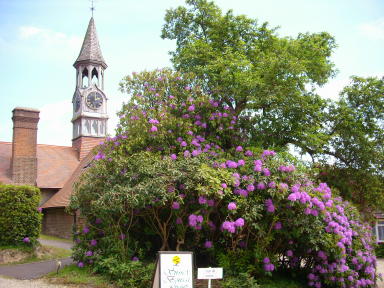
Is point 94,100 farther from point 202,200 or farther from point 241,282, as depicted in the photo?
point 241,282

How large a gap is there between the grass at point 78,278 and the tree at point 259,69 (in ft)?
20.2

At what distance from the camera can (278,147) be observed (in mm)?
12438

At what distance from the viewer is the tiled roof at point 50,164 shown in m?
26.5

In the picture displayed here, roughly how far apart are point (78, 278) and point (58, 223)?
50.3ft

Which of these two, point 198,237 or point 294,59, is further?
point 294,59

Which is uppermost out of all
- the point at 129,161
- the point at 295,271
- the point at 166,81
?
the point at 166,81

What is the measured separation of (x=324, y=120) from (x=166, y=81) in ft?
18.8

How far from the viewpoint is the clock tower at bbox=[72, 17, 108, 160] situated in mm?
34812

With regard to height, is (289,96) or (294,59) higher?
(294,59)

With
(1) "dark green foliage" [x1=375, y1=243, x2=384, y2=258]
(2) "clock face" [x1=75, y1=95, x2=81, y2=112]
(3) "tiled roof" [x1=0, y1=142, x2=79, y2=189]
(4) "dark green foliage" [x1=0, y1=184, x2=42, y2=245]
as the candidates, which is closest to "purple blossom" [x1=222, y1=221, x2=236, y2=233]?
(4) "dark green foliage" [x1=0, y1=184, x2=42, y2=245]

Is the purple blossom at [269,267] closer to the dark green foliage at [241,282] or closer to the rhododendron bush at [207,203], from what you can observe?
the rhododendron bush at [207,203]

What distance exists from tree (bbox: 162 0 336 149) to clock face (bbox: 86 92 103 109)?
21.6 m

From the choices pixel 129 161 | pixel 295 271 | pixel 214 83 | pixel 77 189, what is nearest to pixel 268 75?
pixel 214 83

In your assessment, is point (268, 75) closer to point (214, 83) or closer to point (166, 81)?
point (214, 83)
